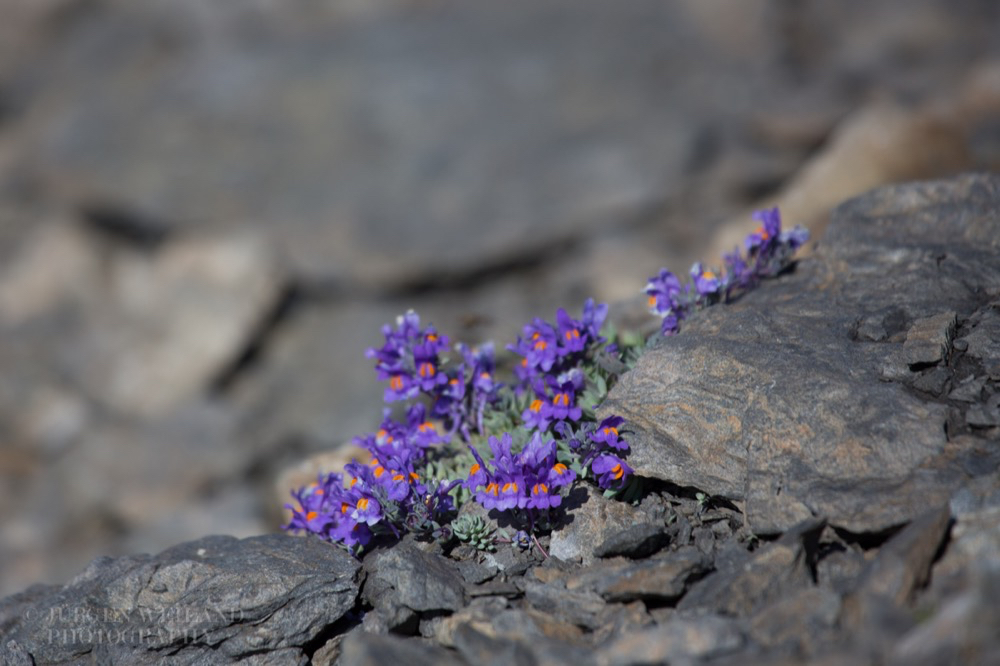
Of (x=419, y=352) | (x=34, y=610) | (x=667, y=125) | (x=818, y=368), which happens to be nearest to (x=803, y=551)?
(x=818, y=368)

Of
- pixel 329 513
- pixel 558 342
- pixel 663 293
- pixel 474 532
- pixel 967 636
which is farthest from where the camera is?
pixel 663 293

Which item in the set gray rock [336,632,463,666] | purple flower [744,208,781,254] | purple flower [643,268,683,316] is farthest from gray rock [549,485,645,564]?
purple flower [744,208,781,254]

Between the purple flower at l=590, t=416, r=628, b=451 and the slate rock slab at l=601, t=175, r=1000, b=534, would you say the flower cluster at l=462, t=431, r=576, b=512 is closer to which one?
the purple flower at l=590, t=416, r=628, b=451

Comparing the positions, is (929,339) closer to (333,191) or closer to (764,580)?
(764,580)

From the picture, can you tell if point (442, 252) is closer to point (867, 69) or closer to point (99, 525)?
point (99, 525)

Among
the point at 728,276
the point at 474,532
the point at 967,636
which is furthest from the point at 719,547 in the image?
the point at 728,276

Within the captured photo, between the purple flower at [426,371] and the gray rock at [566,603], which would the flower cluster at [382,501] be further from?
the gray rock at [566,603]
